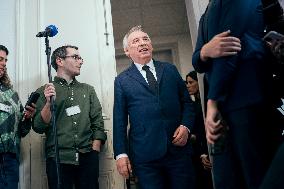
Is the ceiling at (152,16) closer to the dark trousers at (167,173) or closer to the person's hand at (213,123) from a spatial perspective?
the dark trousers at (167,173)

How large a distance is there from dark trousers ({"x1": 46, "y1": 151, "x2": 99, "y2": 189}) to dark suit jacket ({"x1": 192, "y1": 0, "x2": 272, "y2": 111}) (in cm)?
173

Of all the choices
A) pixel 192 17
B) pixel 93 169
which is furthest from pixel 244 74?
pixel 192 17

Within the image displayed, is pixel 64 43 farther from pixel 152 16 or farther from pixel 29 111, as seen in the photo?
pixel 152 16

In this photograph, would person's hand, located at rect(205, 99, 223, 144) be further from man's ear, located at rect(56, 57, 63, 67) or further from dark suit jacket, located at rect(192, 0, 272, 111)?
man's ear, located at rect(56, 57, 63, 67)

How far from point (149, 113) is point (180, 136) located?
0.27 meters

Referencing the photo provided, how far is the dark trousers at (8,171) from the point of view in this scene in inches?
99.6

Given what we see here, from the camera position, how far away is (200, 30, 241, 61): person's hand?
1.21 m

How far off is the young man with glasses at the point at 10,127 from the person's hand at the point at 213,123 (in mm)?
1877

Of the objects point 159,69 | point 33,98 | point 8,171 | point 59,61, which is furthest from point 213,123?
point 59,61

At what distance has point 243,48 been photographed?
122 cm

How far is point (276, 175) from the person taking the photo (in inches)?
29.5

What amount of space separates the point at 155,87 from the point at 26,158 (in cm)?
156

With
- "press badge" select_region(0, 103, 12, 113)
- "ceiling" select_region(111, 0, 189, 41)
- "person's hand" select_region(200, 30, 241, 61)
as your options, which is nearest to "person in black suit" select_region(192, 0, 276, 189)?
"person's hand" select_region(200, 30, 241, 61)

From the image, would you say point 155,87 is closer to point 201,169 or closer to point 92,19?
point 201,169
